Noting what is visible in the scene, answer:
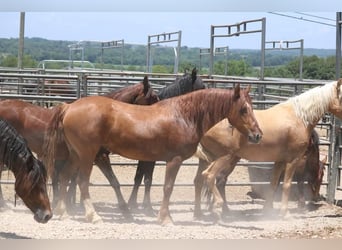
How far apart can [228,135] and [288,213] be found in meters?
1.32

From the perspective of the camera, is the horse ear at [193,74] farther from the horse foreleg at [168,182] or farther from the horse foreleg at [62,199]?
the horse foreleg at [62,199]

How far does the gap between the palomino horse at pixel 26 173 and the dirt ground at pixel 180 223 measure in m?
0.30

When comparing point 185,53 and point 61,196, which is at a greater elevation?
point 185,53

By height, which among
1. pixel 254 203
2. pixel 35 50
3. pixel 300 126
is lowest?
pixel 254 203

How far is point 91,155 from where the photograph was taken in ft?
18.2

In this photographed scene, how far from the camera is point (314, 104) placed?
250 inches

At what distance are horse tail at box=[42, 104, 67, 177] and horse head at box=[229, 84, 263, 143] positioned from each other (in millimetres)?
1683

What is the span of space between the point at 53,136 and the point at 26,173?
3.46 feet

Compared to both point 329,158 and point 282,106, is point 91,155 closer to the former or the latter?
point 282,106

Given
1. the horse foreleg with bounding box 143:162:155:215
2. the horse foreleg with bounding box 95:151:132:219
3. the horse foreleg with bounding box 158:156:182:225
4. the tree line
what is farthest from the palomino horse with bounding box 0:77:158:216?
the tree line

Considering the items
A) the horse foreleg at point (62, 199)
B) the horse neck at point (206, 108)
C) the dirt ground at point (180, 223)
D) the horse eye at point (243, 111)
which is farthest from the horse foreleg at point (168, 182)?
the horse foreleg at point (62, 199)

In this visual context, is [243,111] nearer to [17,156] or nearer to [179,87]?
[179,87]

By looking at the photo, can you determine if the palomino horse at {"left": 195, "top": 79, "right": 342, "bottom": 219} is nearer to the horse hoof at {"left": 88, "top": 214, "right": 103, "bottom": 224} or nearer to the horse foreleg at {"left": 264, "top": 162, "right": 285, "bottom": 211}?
the horse foreleg at {"left": 264, "top": 162, "right": 285, "bottom": 211}

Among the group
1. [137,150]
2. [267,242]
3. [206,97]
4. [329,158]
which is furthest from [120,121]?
[329,158]
